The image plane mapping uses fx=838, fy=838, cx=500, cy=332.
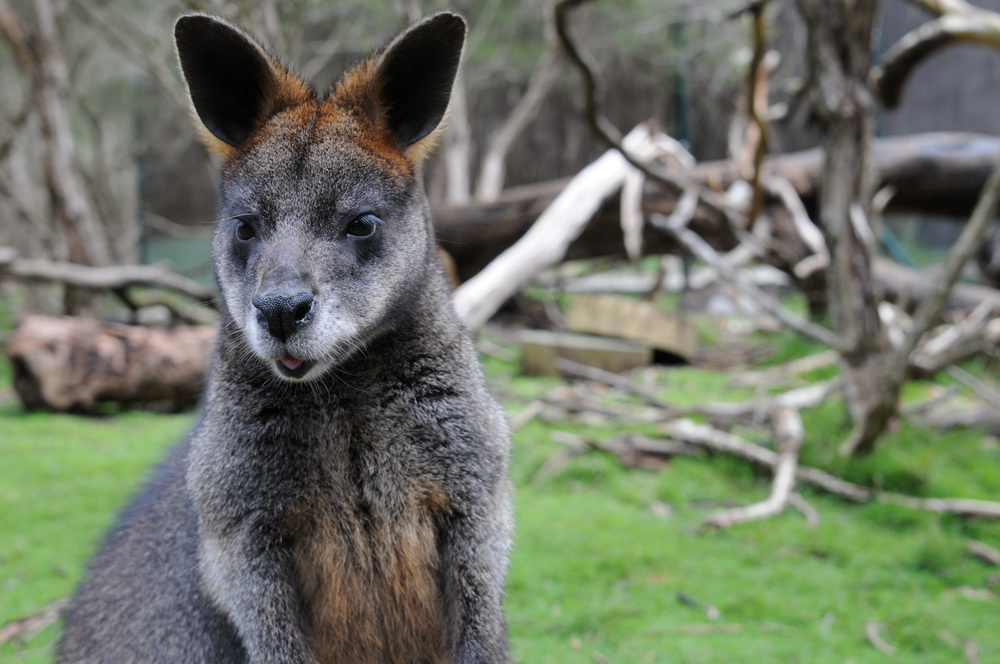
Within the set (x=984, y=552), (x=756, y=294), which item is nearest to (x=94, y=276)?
(x=756, y=294)

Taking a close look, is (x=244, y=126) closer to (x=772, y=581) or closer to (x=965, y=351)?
(x=772, y=581)

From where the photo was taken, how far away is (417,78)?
96.2 inches

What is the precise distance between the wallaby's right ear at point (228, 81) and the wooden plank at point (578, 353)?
5660mm

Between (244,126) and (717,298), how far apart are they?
1061cm

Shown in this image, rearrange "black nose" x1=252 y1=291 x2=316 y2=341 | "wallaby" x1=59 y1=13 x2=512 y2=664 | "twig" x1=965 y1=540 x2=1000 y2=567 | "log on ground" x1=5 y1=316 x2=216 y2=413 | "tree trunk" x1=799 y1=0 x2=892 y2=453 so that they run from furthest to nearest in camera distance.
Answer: "log on ground" x1=5 y1=316 x2=216 y2=413 → "tree trunk" x1=799 y1=0 x2=892 y2=453 → "twig" x1=965 y1=540 x2=1000 y2=567 → "wallaby" x1=59 y1=13 x2=512 y2=664 → "black nose" x1=252 y1=291 x2=316 y2=341

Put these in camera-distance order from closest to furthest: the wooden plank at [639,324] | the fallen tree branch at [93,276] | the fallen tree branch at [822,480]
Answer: the fallen tree branch at [822,480]
the fallen tree branch at [93,276]
the wooden plank at [639,324]

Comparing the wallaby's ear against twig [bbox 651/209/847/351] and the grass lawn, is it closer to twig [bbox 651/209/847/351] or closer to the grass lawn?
the grass lawn

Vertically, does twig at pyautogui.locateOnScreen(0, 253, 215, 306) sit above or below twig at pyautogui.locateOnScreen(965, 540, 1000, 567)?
below

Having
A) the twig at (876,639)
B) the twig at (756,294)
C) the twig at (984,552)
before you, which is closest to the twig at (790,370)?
the twig at (756,294)

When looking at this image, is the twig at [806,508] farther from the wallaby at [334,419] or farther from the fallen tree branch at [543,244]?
the wallaby at [334,419]

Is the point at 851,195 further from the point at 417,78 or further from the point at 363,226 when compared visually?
the point at 363,226

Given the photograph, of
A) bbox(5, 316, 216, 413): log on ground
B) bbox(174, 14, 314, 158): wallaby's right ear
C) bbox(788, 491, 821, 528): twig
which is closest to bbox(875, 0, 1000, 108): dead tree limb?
bbox(788, 491, 821, 528): twig

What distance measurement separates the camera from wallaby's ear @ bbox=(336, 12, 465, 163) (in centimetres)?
233

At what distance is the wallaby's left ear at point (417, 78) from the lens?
7.63 ft
